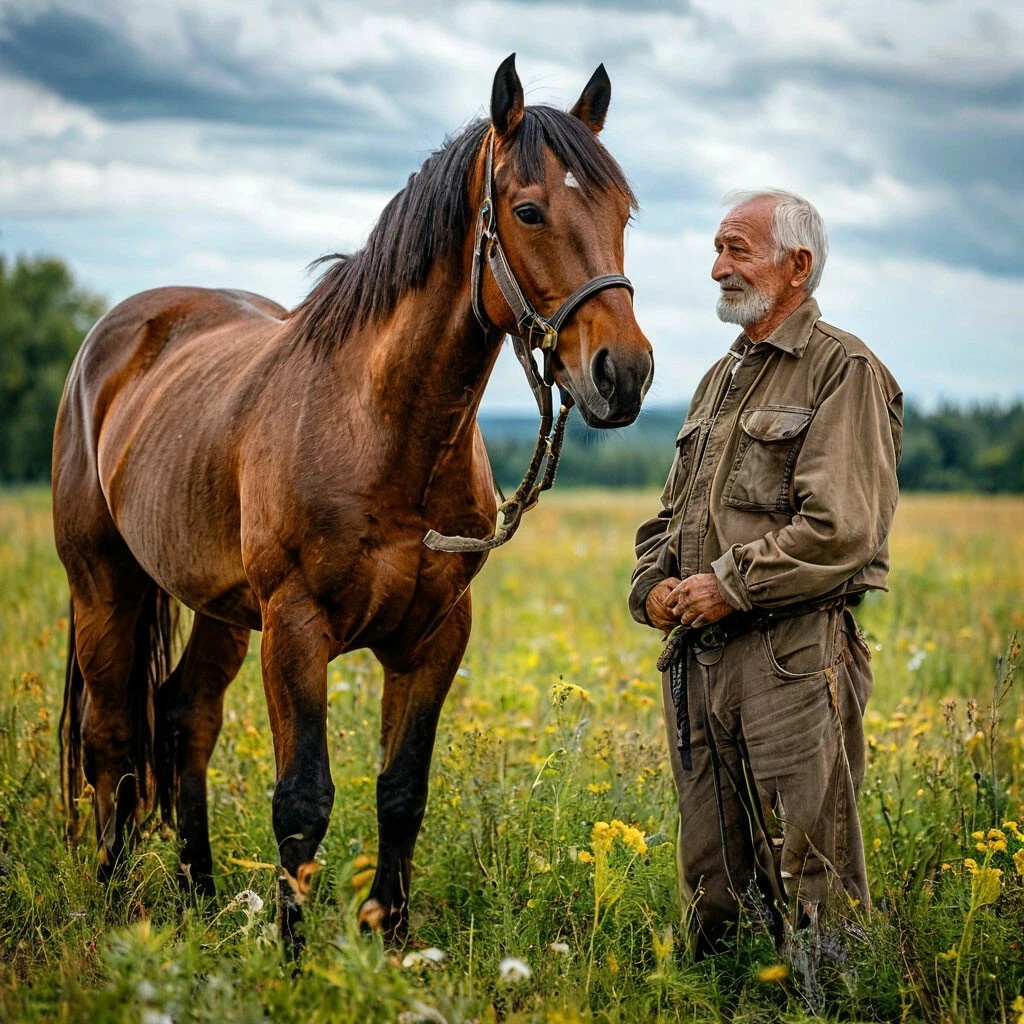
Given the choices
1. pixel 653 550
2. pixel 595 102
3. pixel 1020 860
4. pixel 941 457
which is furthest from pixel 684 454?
pixel 941 457

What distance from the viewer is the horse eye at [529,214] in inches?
120

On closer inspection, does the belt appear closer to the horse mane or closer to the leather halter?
the leather halter

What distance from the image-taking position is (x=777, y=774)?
3217mm

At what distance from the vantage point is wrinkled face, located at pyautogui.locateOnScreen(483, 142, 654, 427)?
9.34ft

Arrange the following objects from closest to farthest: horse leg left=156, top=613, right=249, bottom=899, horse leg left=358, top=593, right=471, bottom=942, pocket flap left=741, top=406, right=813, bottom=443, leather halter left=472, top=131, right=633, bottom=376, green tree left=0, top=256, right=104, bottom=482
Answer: leather halter left=472, top=131, right=633, bottom=376 → pocket flap left=741, top=406, right=813, bottom=443 → horse leg left=358, top=593, right=471, bottom=942 → horse leg left=156, top=613, right=249, bottom=899 → green tree left=0, top=256, right=104, bottom=482

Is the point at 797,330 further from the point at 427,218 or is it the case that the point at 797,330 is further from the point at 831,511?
the point at 427,218

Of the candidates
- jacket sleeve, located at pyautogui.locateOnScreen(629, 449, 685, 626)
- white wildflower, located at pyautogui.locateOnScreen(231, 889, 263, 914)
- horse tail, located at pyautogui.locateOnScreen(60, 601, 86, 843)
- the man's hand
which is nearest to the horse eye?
jacket sleeve, located at pyautogui.locateOnScreen(629, 449, 685, 626)

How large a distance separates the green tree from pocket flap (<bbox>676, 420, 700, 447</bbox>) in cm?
4701

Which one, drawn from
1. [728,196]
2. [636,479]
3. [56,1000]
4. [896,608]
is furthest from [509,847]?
[636,479]

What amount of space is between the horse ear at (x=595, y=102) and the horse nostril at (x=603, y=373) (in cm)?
100

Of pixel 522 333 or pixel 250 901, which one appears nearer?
pixel 522 333

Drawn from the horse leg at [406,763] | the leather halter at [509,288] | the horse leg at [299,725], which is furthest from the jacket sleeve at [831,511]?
the horse leg at [299,725]

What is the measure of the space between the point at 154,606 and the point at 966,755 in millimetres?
3663

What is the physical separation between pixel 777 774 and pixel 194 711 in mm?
2616
